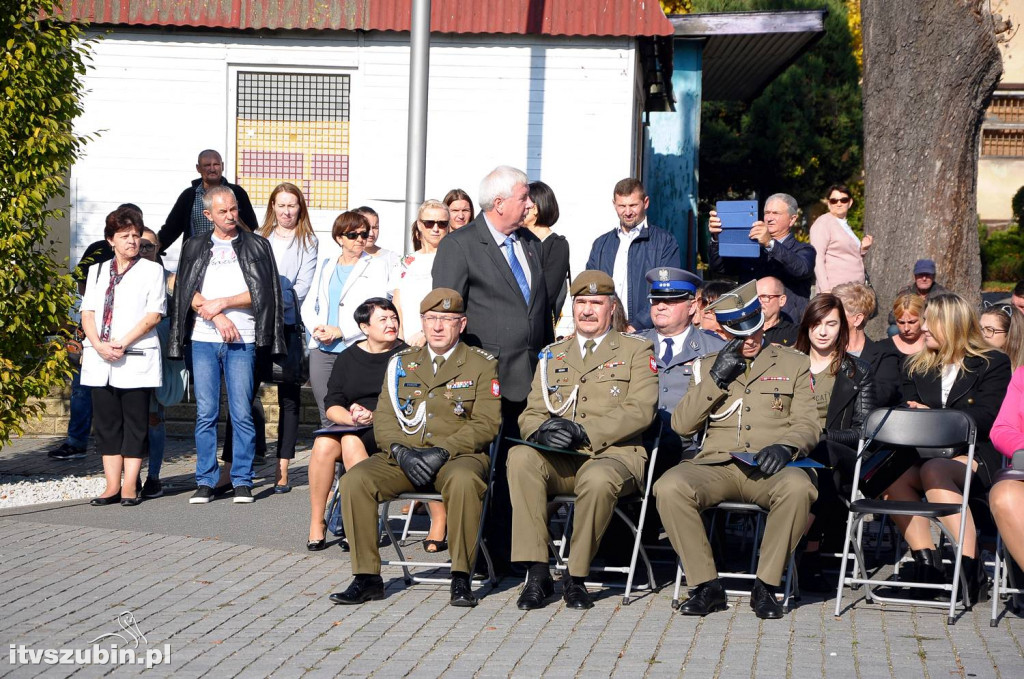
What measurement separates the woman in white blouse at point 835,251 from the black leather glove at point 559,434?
5146 millimetres

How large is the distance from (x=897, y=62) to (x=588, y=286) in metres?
6.48

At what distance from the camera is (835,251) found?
36.4ft

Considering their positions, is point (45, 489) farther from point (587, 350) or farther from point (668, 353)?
point (668, 353)

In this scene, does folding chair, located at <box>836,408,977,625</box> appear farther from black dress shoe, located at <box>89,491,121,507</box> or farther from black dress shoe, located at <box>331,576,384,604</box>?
black dress shoe, located at <box>89,491,121,507</box>

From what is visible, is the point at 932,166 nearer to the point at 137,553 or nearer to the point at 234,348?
the point at 234,348

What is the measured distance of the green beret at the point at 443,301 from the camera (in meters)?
6.92

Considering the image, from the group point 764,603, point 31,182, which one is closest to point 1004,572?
point 764,603

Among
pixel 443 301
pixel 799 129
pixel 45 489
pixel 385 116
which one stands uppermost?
pixel 799 129

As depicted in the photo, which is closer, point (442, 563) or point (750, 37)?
point (442, 563)

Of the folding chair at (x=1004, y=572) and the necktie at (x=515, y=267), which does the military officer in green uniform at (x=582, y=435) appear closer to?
the necktie at (x=515, y=267)

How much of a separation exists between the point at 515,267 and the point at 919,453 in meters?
2.45

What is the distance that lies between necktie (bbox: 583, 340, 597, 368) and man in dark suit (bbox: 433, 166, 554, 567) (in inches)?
14.8

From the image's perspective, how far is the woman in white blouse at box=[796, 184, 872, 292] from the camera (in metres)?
11.1

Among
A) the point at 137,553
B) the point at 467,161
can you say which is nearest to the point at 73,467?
the point at 137,553
